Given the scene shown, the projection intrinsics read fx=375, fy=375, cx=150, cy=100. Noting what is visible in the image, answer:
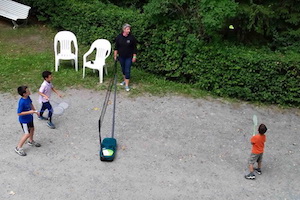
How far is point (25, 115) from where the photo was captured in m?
6.70

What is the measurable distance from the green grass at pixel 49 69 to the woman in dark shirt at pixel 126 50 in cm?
52

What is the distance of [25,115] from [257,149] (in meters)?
4.13

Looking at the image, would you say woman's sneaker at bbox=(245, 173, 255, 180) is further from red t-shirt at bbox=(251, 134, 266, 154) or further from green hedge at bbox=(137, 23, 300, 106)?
green hedge at bbox=(137, 23, 300, 106)

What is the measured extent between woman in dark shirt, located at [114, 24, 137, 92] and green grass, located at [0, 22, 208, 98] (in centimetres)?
52

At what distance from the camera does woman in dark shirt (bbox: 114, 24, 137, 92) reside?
909 cm

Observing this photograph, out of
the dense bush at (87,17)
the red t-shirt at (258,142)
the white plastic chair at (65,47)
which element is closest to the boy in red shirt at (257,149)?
the red t-shirt at (258,142)

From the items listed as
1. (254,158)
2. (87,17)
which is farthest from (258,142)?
(87,17)

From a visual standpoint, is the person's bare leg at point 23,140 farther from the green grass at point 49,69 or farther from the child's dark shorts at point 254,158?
the child's dark shorts at point 254,158

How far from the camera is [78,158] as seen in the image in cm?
698

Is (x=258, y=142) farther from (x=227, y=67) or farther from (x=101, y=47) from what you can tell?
(x=101, y=47)

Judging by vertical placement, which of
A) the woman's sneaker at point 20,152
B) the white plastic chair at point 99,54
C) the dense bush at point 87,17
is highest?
the dense bush at point 87,17

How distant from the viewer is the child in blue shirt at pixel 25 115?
259 inches

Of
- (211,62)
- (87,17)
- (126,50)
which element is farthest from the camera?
(87,17)

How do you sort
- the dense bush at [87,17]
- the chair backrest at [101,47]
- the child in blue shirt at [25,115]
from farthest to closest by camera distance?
1. the dense bush at [87,17]
2. the chair backrest at [101,47]
3. the child in blue shirt at [25,115]
